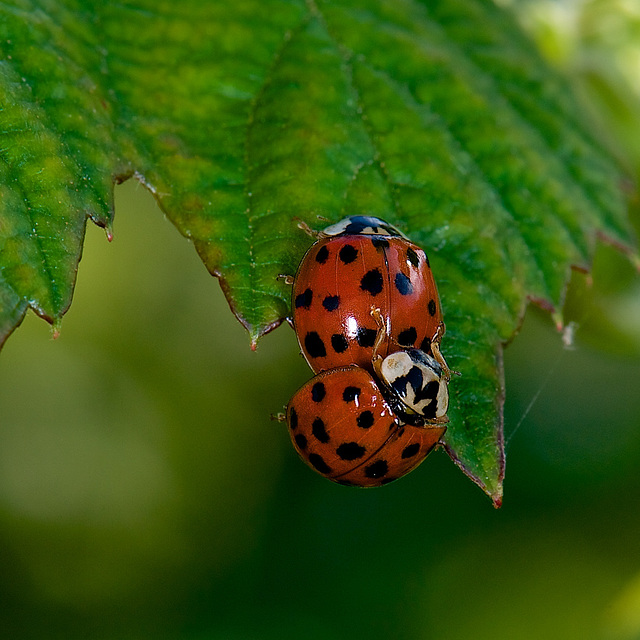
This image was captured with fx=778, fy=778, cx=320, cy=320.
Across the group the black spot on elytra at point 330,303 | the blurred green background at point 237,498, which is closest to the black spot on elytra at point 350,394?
the black spot on elytra at point 330,303

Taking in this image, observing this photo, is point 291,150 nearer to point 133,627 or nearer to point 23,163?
point 23,163

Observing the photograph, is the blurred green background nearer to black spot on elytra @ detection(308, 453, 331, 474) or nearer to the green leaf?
the green leaf

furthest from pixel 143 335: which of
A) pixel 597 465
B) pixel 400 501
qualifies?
pixel 597 465

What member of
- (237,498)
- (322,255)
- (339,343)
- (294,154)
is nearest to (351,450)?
(339,343)

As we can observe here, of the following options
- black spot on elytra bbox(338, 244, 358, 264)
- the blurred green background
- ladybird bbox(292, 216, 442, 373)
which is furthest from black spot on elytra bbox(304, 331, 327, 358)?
the blurred green background

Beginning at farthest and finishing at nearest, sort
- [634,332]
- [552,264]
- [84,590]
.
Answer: [84,590] → [634,332] → [552,264]

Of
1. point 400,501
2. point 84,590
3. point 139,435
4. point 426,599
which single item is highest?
point 400,501
